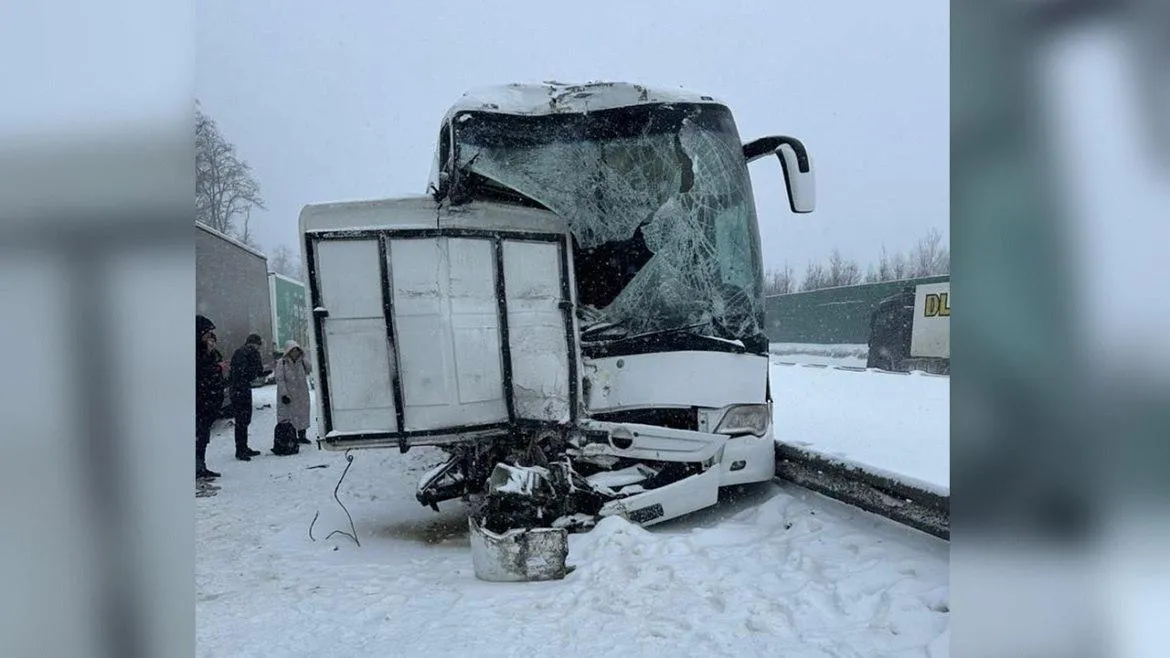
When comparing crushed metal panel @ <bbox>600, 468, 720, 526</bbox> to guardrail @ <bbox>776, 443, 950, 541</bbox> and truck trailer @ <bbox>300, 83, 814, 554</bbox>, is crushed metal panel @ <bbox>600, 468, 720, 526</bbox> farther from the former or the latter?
guardrail @ <bbox>776, 443, 950, 541</bbox>

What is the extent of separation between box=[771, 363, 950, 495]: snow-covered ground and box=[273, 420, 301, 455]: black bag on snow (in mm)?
5297

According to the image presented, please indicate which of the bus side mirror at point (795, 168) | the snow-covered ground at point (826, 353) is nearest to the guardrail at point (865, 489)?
the bus side mirror at point (795, 168)

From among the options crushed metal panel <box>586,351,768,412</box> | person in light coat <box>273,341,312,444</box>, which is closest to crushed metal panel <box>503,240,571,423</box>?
crushed metal panel <box>586,351,768,412</box>

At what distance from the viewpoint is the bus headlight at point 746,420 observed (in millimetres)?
5078

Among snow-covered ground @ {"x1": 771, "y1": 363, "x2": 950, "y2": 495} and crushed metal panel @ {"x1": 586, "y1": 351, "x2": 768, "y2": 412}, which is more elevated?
crushed metal panel @ {"x1": 586, "y1": 351, "x2": 768, "y2": 412}

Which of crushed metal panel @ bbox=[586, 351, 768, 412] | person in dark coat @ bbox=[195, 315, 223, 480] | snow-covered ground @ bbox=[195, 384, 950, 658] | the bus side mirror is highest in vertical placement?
the bus side mirror

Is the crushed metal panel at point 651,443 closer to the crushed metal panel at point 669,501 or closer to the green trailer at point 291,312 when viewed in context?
the crushed metal panel at point 669,501

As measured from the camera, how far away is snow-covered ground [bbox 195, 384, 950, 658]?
317cm

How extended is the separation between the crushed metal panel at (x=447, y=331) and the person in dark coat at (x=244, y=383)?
85cm

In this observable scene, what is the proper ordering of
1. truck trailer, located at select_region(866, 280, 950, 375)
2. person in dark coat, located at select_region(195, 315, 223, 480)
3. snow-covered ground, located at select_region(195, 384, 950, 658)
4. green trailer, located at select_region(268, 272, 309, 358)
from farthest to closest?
truck trailer, located at select_region(866, 280, 950, 375)
green trailer, located at select_region(268, 272, 309, 358)
snow-covered ground, located at select_region(195, 384, 950, 658)
person in dark coat, located at select_region(195, 315, 223, 480)

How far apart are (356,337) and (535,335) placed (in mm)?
1111
